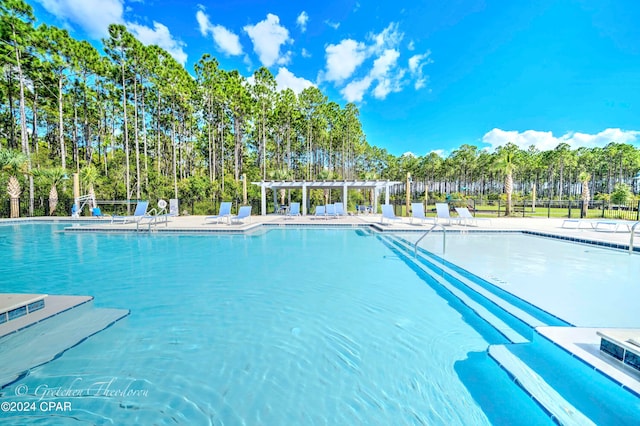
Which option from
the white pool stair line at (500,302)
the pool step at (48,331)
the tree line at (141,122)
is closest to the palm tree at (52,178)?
the tree line at (141,122)

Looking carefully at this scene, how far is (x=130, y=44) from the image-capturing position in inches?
766

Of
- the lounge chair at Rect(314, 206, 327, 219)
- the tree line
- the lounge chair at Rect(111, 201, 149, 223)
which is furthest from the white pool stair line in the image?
the tree line

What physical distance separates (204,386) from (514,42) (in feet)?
92.8

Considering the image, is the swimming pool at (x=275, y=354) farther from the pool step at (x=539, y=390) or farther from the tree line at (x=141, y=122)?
the tree line at (x=141, y=122)

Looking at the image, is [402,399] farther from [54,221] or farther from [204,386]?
[54,221]

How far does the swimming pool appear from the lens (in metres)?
2.00

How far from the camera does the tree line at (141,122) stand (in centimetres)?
1731

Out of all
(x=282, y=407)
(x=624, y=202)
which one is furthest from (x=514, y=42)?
(x=282, y=407)

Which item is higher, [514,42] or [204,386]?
[514,42]

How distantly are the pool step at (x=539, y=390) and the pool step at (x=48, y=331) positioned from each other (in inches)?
149

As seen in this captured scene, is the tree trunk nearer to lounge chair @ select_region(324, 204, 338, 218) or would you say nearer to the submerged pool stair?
lounge chair @ select_region(324, 204, 338, 218)

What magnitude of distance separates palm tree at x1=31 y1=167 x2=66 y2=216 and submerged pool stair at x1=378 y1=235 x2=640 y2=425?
21.5 m

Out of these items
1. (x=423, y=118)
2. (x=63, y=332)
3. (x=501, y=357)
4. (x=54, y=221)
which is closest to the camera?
(x=501, y=357)

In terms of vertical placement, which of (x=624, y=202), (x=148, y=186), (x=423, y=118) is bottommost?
(x=624, y=202)
